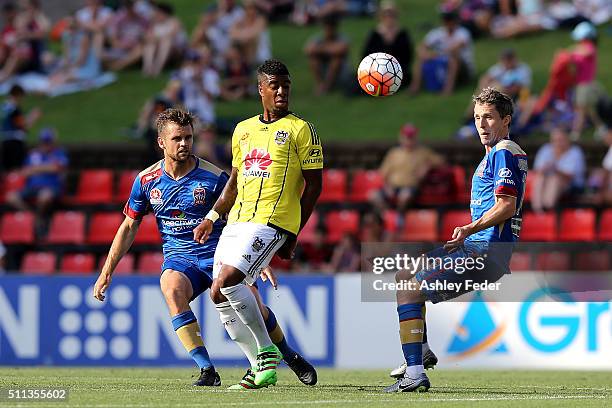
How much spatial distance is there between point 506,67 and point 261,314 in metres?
12.1

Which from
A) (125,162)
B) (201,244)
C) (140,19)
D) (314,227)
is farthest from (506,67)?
(201,244)

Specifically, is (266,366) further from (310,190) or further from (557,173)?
(557,173)

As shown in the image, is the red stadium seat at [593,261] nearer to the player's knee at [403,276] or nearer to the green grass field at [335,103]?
the green grass field at [335,103]

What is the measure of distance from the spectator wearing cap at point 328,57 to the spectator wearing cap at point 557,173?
5264 millimetres

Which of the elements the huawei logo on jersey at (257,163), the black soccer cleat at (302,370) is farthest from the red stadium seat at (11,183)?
the huawei logo on jersey at (257,163)

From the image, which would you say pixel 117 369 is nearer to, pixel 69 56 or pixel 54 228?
pixel 54 228

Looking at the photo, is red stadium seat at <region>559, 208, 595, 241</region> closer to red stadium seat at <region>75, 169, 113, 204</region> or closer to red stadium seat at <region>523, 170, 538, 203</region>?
red stadium seat at <region>523, 170, 538, 203</region>

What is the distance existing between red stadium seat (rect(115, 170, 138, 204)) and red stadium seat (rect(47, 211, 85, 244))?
72 centimetres

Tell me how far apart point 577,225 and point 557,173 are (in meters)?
0.78

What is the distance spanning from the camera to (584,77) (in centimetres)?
2012

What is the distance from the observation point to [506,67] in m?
20.6

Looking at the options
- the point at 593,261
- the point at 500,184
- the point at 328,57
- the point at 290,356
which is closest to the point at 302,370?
the point at 290,356

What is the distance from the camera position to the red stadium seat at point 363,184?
63.7 ft

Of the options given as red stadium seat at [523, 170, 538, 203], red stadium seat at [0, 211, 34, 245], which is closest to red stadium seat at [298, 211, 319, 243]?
red stadium seat at [523, 170, 538, 203]
